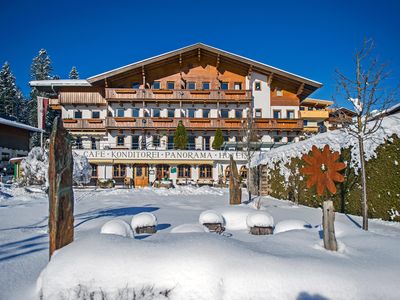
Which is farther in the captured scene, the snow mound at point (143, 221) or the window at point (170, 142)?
the window at point (170, 142)

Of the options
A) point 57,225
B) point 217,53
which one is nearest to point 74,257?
point 57,225

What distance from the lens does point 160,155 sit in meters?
27.1

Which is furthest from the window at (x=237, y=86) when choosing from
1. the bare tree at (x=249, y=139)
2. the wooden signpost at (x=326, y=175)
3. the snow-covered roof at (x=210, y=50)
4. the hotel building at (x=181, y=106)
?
the wooden signpost at (x=326, y=175)

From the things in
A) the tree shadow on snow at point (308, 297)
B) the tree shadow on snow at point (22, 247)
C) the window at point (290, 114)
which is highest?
A: the window at point (290, 114)

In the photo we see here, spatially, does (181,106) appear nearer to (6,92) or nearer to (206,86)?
(206,86)

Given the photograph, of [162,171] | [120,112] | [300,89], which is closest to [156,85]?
[120,112]

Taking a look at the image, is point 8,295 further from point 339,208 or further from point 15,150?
point 15,150

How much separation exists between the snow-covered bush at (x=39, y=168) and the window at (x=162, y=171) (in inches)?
328

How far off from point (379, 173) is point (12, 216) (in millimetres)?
11648

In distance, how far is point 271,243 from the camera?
14.8 ft

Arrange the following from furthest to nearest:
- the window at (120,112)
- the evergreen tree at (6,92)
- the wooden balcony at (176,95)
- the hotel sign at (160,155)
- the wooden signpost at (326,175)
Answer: the evergreen tree at (6,92), the window at (120,112), the wooden balcony at (176,95), the hotel sign at (160,155), the wooden signpost at (326,175)

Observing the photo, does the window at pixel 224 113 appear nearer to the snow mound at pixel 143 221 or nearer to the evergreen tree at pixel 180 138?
the evergreen tree at pixel 180 138

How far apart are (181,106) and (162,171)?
751 cm

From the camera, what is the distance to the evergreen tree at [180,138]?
28.1 meters
